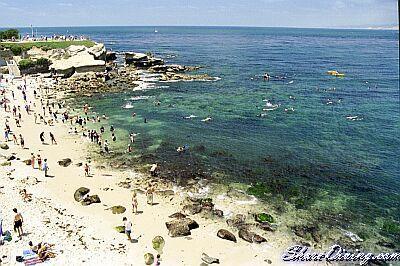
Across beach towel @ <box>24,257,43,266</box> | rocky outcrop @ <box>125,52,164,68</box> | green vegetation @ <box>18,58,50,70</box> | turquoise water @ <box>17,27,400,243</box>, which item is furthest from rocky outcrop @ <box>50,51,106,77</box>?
beach towel @ <box>24,257,43,266</box>

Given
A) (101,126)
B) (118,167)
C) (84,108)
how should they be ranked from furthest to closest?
1. (84,108)
2. (101,126)
3. (118,167)

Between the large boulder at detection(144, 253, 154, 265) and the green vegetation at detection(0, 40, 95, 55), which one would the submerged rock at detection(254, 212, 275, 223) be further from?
the green vegetation at detection(0, 40, 95, 55)

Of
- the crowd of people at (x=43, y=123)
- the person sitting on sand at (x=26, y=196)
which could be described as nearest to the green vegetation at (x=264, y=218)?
the crowd of people at (x=43, y=123)

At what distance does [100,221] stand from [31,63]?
6067 centimetres

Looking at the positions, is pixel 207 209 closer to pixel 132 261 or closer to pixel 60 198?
pixel 132 261

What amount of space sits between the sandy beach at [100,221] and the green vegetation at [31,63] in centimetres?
4353

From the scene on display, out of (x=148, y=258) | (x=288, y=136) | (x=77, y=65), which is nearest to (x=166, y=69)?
(x=77, y=65)

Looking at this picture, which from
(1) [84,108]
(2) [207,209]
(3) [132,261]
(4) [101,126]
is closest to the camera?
(3) [132,261]

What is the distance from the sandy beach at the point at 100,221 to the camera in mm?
21984

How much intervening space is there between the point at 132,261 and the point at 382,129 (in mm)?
37515

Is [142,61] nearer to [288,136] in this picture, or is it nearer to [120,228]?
[288,136]

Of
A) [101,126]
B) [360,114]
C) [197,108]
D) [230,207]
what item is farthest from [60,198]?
[360,114]

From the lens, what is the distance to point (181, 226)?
24500 millimetres

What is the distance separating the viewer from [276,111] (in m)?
53.8
